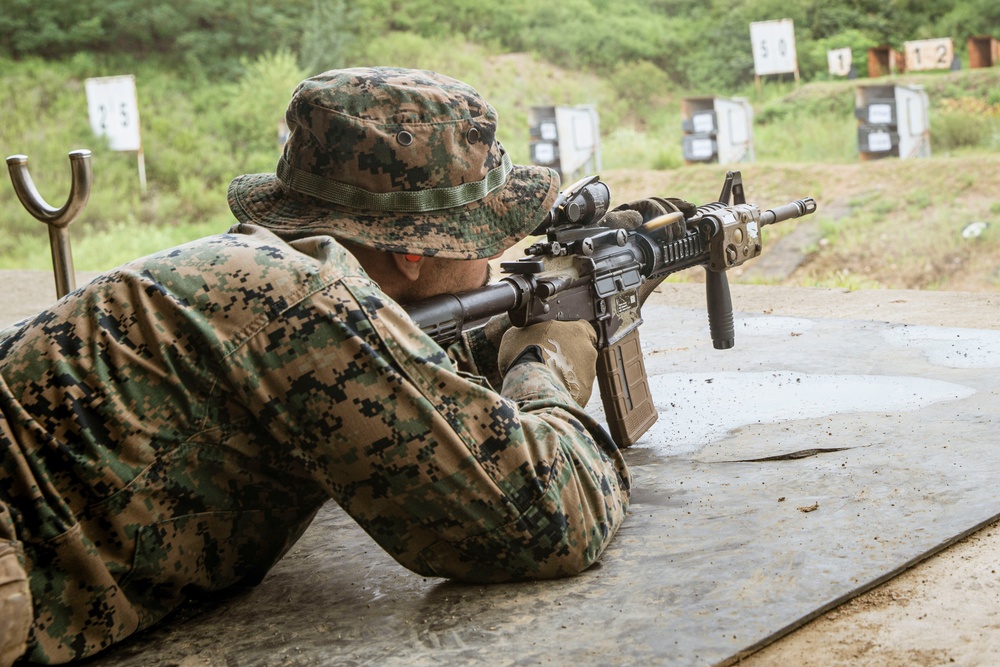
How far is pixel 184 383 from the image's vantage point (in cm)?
152

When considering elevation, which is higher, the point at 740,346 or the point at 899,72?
the point at 899,72

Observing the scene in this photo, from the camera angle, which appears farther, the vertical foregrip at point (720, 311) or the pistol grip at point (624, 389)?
the vertical foregrip at point (720, 311)

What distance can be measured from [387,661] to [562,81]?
31.6 ft

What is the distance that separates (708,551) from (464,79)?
30.1ft

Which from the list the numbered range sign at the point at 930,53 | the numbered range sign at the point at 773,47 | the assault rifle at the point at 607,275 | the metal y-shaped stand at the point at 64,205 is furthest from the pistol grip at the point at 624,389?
the numbered range sign at the point at 773,47

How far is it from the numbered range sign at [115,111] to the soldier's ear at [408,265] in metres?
10.5

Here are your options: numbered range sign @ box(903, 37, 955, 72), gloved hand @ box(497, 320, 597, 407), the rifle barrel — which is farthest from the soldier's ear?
numbered range sign @ box(903, 37, 955, 72)

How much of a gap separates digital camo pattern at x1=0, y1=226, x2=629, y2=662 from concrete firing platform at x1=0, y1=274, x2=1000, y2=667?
0.15m

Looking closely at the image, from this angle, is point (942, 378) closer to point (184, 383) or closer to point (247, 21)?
point (184, 383)

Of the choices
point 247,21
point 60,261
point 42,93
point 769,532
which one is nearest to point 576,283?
point 769,532

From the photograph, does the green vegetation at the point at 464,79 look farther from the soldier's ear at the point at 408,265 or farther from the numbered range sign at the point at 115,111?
the soldier's ear at the point at 408,265

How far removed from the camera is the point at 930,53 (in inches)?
341

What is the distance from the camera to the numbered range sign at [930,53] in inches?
338

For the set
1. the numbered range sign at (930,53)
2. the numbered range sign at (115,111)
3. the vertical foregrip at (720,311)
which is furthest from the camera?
the numbered range sign at (115,111)
